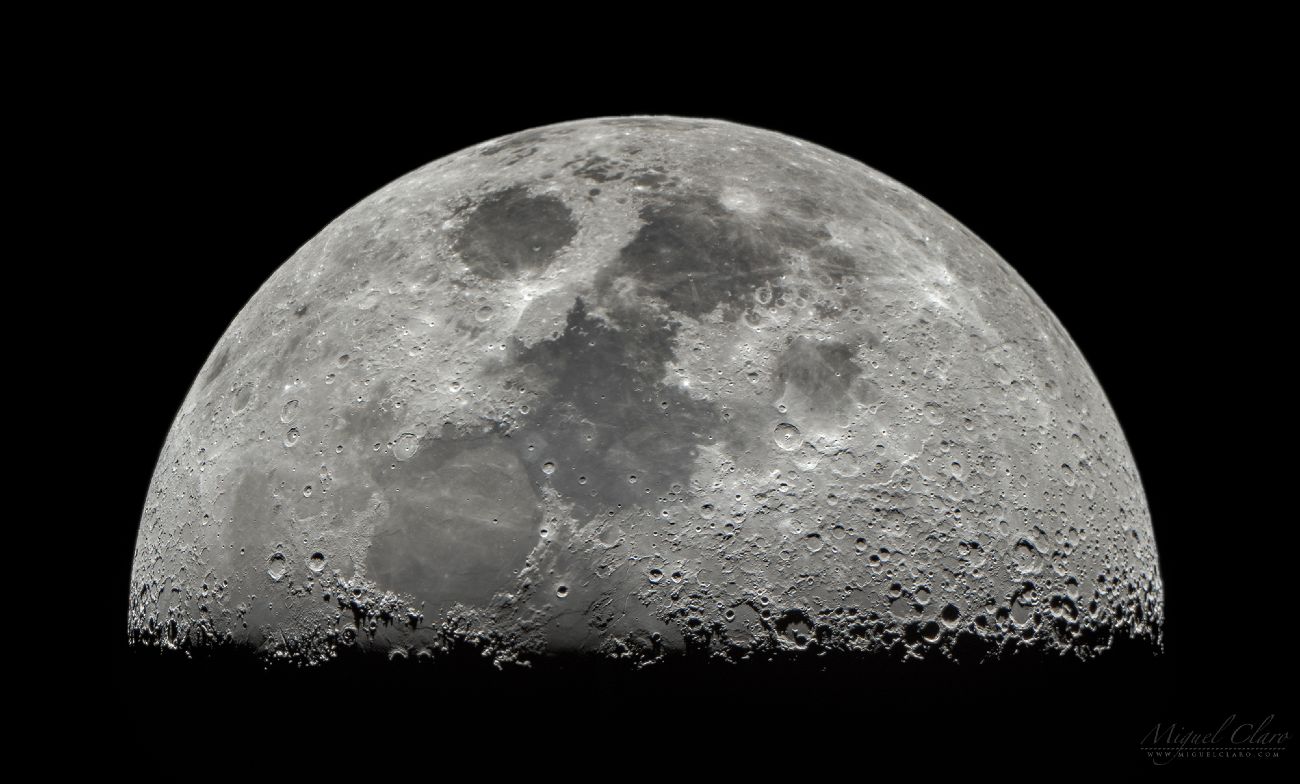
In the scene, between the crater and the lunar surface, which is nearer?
the lunar surface

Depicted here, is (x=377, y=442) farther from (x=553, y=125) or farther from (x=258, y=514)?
(x=553, y=125)

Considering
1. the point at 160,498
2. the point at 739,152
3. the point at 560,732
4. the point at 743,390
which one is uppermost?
the point at 739,152

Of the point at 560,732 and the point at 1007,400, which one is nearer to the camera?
the point at 560,732

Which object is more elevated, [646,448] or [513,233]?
[513,233]

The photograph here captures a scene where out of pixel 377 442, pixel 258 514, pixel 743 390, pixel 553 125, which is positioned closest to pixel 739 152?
pixel 553 125

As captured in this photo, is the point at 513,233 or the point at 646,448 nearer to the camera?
the point at 646,448

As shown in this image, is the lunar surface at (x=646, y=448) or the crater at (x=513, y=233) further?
the crater at (x=513, y=233)

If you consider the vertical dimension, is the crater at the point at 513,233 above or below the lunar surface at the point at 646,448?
above

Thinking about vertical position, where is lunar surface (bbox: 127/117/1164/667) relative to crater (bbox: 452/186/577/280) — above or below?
below
